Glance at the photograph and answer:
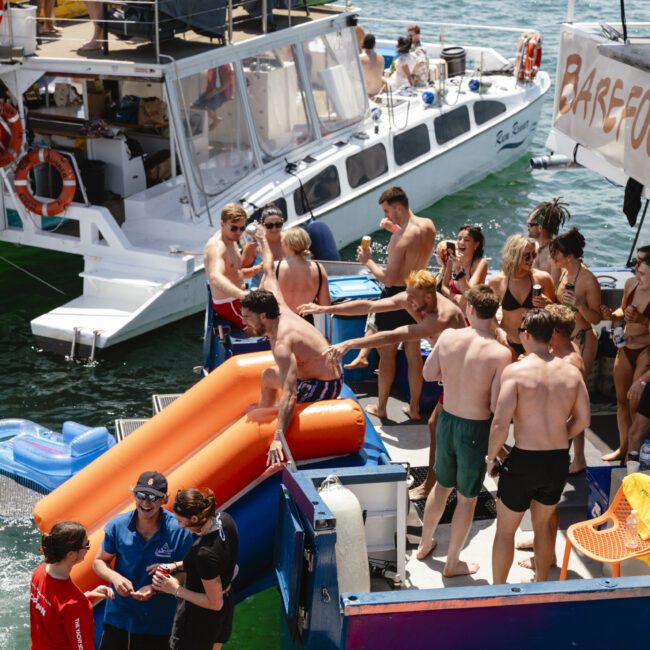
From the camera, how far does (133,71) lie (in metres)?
11.8

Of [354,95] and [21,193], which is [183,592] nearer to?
[21,193]

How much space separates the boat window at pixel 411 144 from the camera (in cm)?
1566

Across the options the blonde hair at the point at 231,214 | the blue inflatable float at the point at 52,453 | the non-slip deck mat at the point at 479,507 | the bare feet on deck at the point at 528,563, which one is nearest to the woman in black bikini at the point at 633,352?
the non-slip deck mat at the point at 479,507

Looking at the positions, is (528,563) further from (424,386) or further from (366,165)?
(366,165)

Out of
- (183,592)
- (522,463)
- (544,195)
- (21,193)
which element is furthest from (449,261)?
(544,195)

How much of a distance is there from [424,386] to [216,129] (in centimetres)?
603

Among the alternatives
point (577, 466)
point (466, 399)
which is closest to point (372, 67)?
point (577, 466)

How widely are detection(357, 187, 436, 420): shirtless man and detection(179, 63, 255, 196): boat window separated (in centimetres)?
492

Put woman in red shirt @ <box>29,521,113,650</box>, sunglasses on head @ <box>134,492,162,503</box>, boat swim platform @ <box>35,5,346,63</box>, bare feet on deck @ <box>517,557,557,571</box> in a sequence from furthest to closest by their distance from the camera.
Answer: boat swim platform @ <box>35,5,346,63</box> → bare feet on deck @ <box>517,557,557,571</box> → sunglasses on head @ <box>134,492,162,503</box> → woman in red shirt @ <box>29,521,113,650</box>

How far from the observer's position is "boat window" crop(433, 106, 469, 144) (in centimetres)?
1650

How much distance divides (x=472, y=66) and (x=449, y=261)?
543 inches

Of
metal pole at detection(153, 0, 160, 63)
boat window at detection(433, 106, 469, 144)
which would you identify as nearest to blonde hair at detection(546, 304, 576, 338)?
metal pole at detection(153, 0, 160, 63)

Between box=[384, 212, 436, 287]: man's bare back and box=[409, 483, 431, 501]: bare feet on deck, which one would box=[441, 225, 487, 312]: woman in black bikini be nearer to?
box=[384, 212, 436, 287]: man's bare back

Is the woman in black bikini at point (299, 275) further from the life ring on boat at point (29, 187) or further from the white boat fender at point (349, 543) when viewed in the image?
the life ring on boat at point (29, 187)
